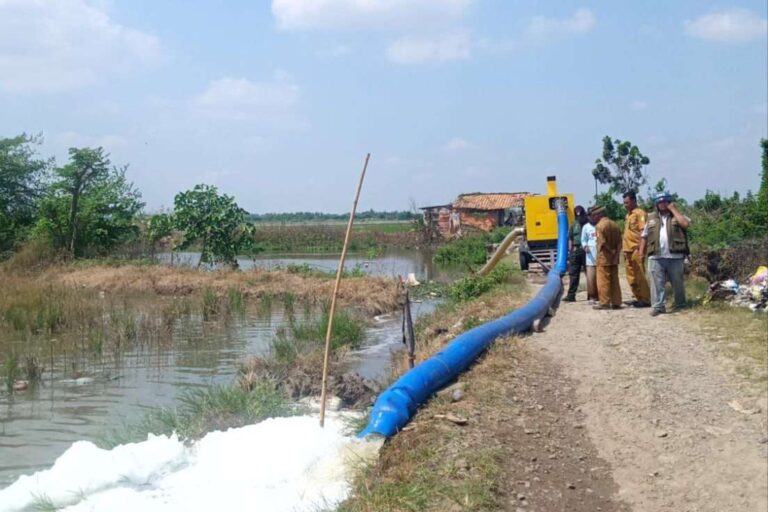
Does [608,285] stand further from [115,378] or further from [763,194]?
[763,194]

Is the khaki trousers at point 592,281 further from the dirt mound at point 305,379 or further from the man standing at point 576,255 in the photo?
the dirt mound at point 305,379

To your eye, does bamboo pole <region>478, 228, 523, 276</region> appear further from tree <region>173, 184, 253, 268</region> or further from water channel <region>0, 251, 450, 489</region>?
tree <region>173, 184, 253, 268</region>

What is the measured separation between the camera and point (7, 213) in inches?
1276

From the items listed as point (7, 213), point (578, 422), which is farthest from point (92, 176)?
point (578, 422)

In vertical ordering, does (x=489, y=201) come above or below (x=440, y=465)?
above

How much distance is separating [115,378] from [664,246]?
26.5 ft

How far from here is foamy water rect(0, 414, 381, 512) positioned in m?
5.68

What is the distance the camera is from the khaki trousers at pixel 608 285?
10828mm

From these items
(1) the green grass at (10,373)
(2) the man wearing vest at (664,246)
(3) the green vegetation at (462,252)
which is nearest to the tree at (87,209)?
(3) the green vegetation at (462,252)

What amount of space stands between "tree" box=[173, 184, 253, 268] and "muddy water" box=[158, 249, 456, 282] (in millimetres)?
869

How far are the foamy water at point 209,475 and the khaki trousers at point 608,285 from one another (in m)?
5.54

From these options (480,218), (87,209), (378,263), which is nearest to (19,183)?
(87,209)

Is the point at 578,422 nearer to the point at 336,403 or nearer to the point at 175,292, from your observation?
the point at 336,403

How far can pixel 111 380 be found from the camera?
448 inches
